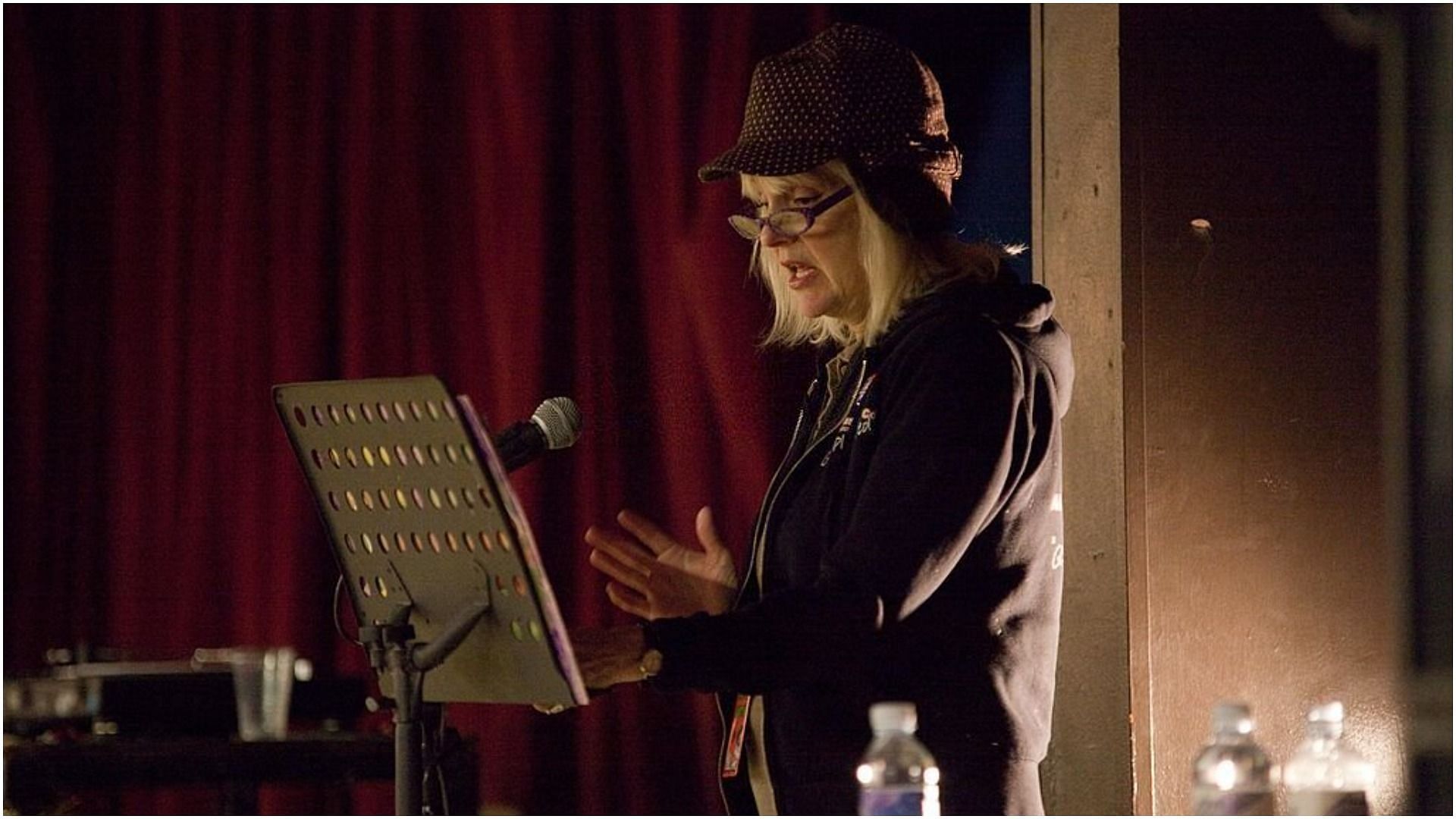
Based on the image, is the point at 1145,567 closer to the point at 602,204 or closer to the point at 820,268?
the point at 820,268

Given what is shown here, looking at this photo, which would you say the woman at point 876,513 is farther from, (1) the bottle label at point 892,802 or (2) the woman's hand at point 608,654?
(1) the bottle label at point 892,802

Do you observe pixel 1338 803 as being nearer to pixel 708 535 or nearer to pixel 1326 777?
pixel 1326 777

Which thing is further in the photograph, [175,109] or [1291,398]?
[175,109]

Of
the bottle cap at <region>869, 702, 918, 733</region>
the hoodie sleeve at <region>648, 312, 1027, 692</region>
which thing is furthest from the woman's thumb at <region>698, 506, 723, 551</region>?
the bottle cap at <region>869, 702, 918, 733</region>

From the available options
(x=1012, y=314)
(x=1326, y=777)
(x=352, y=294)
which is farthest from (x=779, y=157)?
(x=352, y=294)

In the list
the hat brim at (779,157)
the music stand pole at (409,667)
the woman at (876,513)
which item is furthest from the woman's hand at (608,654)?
the hat brim at (779,157)

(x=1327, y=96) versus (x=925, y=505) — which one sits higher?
(x=1327, y=96)

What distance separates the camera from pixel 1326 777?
1796 millimetres

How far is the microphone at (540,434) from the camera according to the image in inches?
72.3

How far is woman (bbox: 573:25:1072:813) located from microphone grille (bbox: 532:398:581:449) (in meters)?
0.16

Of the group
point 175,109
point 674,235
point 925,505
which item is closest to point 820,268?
point 925,505

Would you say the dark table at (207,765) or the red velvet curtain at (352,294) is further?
the red velvet curtain at (352,294)

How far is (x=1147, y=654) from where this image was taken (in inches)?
107

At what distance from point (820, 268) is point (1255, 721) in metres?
1.09
